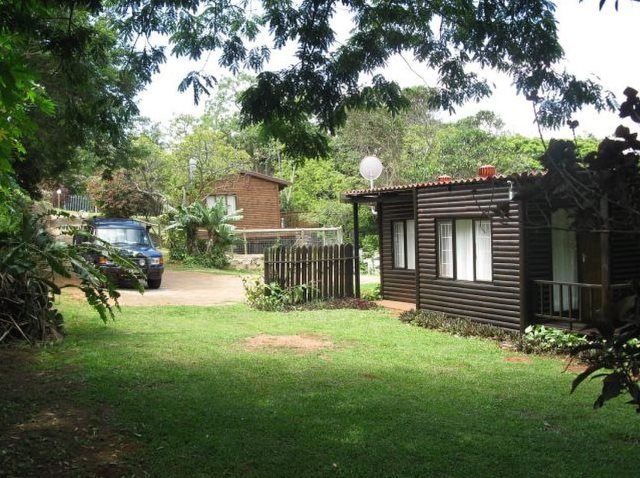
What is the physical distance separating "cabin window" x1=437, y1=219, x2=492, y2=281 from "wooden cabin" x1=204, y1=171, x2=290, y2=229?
2180 cm

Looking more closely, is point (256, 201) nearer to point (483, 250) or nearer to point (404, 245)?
point (404, 245)

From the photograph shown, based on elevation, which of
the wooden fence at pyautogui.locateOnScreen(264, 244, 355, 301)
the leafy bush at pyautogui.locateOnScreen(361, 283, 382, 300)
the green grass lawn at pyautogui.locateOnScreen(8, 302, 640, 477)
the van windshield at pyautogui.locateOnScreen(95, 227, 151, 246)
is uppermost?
the van windshield at pyautogui.locateOnScreen(95, 227, 151, 246)

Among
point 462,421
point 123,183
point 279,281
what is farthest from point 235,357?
point 123,183

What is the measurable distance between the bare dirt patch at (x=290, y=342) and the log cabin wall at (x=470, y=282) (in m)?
3.36

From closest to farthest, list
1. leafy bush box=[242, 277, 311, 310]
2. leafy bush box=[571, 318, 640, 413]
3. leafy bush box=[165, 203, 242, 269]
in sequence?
1. leafy bush box=[571, 318, 640, 413]
2. leafy bush box=[242, 277, 311, 310]
3. leafy bush box=[165, 203, 242, 269]

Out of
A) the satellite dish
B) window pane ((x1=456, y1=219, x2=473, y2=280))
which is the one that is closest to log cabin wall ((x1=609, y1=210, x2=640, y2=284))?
window pane ((x1=456, y1=219, x2=473, y2=280))

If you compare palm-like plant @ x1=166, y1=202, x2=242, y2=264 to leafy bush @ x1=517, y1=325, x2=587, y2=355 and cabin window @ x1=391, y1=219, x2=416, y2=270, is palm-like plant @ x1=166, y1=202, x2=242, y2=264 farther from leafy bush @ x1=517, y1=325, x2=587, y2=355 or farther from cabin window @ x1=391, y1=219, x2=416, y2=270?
leafy bush @ x1=517, y1=325, x2=587, y2=355

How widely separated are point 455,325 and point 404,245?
13.5 feet

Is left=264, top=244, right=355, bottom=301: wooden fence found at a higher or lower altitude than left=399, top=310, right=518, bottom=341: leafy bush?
higher

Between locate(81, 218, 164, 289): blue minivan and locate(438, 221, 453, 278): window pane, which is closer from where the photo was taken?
locate(438, 221, 453, 278): window pane

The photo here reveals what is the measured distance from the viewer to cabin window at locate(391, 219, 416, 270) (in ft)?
52.4

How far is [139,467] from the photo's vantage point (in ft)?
15.8

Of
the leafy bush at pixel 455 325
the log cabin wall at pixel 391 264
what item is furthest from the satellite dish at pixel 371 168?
the leafy bush at pixel 455 325

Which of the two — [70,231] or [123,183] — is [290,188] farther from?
[70,231]
